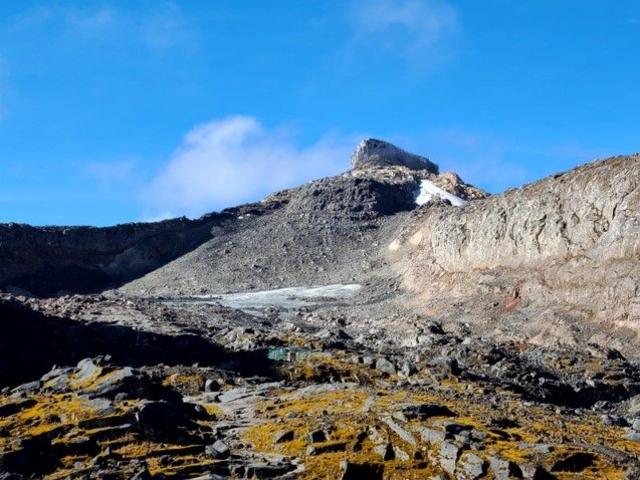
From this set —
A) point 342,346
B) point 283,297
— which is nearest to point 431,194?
point 283,297

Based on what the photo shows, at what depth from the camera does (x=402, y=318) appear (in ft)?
228

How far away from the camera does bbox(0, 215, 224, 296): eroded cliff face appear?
358ft

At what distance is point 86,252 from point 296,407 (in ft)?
318

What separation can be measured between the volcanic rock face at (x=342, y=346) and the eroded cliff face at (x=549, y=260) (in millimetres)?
213

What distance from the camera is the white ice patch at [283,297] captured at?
84381 millimetres

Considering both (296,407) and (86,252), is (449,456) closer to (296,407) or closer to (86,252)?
(296,407)

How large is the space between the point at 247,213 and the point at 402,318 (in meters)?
68.1

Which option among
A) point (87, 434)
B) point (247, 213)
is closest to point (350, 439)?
point (87, 434)

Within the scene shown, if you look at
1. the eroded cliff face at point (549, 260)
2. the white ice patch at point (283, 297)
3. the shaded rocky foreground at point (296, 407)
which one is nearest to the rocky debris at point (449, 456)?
the shaded rocky foreground at point (296, 407)

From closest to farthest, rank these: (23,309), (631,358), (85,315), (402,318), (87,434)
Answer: (87,434), (23,309), (631,358), (85,315), (402,318)

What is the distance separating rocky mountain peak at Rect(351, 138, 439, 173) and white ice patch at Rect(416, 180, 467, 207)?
69.3 ft

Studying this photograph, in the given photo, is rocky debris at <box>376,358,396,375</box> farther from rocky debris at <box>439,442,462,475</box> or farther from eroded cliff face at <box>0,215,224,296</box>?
eroded cliff face at <box>0,215,224,296</box>

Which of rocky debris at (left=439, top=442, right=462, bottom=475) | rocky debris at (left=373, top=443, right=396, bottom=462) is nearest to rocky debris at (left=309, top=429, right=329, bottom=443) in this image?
rocky debris at (left=373, top=443, right=396, bottom=462)

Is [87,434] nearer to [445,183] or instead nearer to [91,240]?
[91,240]
